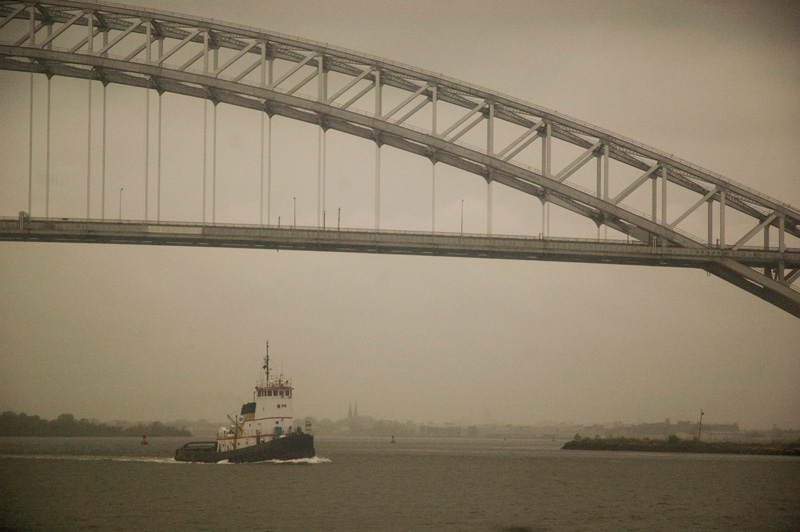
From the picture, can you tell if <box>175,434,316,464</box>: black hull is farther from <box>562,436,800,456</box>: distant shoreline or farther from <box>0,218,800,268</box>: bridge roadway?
<box>562,436,800,456</box>: distant shoreline

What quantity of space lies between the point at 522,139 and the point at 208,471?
24.7 metres

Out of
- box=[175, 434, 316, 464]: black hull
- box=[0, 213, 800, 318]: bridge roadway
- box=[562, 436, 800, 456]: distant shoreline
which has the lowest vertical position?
box=[562, 436, 800, 456]: distant shoreline

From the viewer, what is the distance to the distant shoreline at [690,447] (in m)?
83.4

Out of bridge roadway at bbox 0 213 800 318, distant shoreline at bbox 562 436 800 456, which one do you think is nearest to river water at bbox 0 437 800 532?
bridge roadway at bbox 0 213 800 318

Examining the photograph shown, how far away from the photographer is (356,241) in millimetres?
56844

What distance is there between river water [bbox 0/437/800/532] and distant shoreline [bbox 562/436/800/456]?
21210mm

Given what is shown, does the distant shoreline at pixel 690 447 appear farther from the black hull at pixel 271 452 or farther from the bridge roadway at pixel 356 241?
the black hull at pixel 271 452

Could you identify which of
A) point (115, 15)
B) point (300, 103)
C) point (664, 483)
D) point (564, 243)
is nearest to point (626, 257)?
point (564, 243)

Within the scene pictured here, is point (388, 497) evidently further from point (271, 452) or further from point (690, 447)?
point (690, 447)

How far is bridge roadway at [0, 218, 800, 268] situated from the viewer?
5572 cm

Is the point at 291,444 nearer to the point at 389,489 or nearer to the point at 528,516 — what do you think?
the point at 389,489

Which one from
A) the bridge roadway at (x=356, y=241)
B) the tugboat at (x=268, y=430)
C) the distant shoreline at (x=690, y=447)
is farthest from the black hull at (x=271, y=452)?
the distant shoreline at (x=690, y=447)

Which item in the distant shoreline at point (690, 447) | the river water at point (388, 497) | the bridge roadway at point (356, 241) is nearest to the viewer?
the river water at point (388, 497)

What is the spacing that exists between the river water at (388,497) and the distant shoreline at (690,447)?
69.6ft
